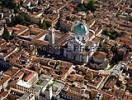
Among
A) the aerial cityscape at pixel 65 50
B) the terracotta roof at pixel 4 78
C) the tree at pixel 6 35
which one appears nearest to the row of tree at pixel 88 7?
the aerial cityscape at pixel 65 50

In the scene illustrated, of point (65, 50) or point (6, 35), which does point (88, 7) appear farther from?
point (6, 35)

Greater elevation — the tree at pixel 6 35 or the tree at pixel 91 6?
the tree at pixel 91 6

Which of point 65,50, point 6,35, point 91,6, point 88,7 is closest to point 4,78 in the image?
point 65,50

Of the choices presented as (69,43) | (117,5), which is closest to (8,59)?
(69,43)

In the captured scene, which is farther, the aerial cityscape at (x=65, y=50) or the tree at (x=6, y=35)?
the tree at (x=6, y=35)

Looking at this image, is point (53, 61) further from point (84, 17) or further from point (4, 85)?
point (84, 17)

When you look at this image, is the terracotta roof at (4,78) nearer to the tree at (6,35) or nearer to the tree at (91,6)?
the tree at (6,35)

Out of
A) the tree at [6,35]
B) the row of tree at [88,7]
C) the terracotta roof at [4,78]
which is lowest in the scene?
the terracotta roof at [4,78]

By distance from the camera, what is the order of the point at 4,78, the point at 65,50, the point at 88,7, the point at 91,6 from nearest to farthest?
1. the point at 4,78
2. the point at 65,50
3. the point at 91,6
4. the point at 88,7
